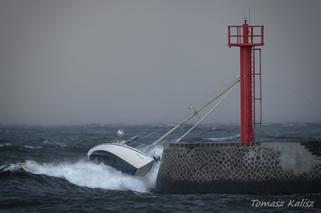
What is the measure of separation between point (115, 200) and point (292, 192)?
22.5ft

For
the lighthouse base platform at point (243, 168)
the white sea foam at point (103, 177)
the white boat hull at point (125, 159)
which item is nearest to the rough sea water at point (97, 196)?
the white sea foam at point (103, 177)

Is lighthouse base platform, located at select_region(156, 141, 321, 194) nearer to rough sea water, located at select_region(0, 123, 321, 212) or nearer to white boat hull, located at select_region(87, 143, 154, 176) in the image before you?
rough sea water, located at select_region(0, 123, 321, 212)

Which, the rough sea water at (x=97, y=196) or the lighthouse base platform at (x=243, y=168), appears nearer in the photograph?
the rough sea water at (x=97, y=196)

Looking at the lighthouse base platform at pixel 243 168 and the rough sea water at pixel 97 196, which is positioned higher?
the lighthouse base platform at pixel 243 168

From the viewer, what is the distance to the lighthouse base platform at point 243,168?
24.7 metres

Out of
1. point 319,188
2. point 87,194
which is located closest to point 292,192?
point 319,188

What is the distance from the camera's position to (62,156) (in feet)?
148

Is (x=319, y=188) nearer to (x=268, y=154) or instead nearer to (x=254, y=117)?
(x=268, y=154)

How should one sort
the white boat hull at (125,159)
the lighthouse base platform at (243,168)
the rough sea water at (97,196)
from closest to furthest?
the rough sea water at (97,196) < the lighthouse base platform at (243,168) < the white boat hull at (125,159)

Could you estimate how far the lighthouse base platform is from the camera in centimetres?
2470

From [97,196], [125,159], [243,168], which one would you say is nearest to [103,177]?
[125,159]

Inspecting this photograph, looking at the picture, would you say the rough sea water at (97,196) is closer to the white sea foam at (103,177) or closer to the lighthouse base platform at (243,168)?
the white sea foam at (103,177)

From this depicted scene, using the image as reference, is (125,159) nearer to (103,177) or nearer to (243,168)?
(103,177)

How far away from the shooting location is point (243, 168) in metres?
25.3
